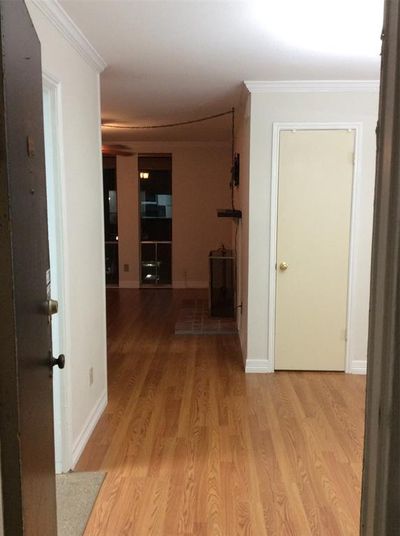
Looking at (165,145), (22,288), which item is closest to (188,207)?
(165,145)

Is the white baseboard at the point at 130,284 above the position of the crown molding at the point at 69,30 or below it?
below

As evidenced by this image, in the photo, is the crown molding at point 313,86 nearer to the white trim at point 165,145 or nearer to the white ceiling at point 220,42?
the white ceiling at point 220,42

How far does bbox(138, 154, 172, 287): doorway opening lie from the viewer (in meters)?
8.07

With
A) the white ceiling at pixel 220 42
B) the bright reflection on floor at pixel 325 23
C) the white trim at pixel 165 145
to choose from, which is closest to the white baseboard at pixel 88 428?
the white ceiling at pixel 220 42

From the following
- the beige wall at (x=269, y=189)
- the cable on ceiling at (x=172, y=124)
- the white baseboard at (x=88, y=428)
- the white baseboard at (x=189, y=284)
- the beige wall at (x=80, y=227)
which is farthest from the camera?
the white baseboard at (x=189, y=284)

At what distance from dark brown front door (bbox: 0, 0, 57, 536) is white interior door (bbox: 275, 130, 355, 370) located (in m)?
2.74

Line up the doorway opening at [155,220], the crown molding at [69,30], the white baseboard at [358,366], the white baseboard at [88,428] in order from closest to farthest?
the crown molding at [69,30] < the white baseboard at [88,428] < the white baseboard at [358,366] < the doorway opening at [155,220]

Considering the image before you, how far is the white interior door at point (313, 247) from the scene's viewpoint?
386 cm

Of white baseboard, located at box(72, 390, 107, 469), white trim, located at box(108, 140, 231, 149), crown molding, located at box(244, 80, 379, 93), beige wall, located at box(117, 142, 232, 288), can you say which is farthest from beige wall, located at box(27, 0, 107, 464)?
beige wall, located at box(117, 142, 232, 288)

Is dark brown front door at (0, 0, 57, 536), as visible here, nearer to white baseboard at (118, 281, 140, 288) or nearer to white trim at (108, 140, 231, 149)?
white trim at (108, 140, 231, 149)

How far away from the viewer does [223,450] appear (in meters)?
2.75

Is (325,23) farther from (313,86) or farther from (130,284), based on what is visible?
(130,284)

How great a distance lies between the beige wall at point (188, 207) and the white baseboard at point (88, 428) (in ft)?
16.1

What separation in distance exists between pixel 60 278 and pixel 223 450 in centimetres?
137
